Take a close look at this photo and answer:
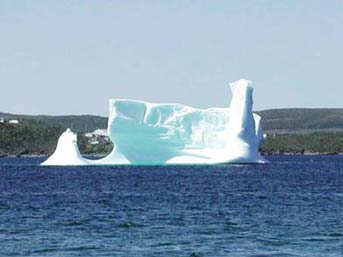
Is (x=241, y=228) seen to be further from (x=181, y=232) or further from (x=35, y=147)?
(x=35, y=147)

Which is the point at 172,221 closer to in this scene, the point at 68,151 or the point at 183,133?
the point at 183,133

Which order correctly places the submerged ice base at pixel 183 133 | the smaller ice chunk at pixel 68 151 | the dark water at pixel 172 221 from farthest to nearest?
the smaller ice chunk at pixel 68 151, the submerged ice base at pixel 183 133, the dark water at pixel 172 221

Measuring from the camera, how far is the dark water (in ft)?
97.2

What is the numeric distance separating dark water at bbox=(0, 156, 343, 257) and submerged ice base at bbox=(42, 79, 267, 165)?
76.6 ft

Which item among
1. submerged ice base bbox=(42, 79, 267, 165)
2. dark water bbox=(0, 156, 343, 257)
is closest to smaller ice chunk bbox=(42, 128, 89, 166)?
submerged ice base bbox=(42, 79, 267, 165)

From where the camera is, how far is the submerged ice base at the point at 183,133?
284 feet

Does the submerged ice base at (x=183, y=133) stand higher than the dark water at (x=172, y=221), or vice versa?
the submerged ice base at (x=183, y=133)

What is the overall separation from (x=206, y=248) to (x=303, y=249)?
267 cm

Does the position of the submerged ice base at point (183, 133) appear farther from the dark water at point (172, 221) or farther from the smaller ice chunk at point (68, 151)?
the dark water at point (172, 221)

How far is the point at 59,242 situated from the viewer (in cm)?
3094

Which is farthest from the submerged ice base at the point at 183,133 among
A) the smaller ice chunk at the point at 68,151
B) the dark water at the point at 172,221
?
the dark water at the point at 172,221

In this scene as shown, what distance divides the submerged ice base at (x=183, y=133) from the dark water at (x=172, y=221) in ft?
76.6

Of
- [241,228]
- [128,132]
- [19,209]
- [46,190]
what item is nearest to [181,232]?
[241,228]

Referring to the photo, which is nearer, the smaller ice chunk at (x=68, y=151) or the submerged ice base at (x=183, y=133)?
the submerged ice base at (x=183, y=133)
